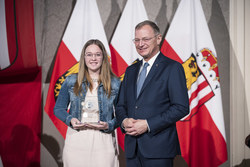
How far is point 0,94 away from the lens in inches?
80.6

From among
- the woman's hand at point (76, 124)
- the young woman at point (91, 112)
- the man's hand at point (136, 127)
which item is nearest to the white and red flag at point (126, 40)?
the young woman at point (91, 112)

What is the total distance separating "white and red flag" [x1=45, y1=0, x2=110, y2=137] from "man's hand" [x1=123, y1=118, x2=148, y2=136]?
1.30m

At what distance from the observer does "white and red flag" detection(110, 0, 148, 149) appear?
242 cm

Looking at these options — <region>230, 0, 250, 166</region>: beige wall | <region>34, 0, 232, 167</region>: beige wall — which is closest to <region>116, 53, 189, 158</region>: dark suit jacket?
<region>34, 0, 232, 167</region>: beige wall

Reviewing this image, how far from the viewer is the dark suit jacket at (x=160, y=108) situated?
1193 mm

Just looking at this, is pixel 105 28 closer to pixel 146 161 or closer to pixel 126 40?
pixel 126 40

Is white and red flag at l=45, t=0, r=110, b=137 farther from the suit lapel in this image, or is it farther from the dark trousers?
the dark trousers

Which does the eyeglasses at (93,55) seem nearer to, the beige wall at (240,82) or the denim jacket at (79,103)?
Result: the denim jacket at (79,103)

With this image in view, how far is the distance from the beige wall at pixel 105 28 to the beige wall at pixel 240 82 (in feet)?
0.20

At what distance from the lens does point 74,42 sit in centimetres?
241

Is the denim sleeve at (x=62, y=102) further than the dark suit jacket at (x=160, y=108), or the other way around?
the denim sleeve at (x=62, y=102)

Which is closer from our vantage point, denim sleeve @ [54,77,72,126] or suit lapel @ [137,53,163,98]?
suit lapel @ [137,53,163,98]

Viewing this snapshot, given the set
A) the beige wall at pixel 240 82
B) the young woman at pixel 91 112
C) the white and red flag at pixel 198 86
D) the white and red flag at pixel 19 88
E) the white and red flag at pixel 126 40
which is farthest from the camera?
the beige wall at pixel 240 82

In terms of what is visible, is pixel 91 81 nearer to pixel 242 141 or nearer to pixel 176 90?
pixel 176 90
